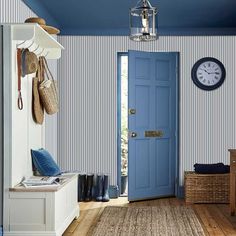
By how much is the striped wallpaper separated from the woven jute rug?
113 centimetres

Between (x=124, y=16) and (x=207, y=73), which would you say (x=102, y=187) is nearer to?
(x=207, y=73)

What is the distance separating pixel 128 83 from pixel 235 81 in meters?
1.47

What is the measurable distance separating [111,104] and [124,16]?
4.03 feet

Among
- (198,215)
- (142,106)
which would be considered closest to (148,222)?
(198,215)

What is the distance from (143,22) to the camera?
14.0 feet

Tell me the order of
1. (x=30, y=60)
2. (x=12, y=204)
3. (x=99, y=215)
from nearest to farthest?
(x=12, y=204) → (x=30, y=60) → (x=99, y=215)

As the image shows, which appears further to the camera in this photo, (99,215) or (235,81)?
(235,81)

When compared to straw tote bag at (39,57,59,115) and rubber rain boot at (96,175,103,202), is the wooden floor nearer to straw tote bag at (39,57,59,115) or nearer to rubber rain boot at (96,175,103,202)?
rubber rain boot at (96,175,103,202)

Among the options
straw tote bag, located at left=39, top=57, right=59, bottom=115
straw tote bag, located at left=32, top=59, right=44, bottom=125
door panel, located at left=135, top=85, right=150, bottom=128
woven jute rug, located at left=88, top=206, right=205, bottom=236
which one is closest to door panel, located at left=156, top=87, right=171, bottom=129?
door panel, located at left=135, top=85, right=150, bottom=128

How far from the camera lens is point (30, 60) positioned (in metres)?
4.75

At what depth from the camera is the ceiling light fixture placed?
4.23m

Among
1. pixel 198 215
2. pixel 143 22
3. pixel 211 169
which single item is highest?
pixel 143 22

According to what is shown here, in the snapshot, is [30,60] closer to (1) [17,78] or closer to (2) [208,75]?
(1) [17,78]

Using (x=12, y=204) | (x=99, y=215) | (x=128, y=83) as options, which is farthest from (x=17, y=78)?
(x=128, y=83)
